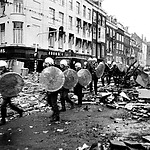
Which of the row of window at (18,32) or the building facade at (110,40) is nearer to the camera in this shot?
the row of window at (18,32)

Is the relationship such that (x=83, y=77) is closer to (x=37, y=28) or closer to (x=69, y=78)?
(x=69, y=78)

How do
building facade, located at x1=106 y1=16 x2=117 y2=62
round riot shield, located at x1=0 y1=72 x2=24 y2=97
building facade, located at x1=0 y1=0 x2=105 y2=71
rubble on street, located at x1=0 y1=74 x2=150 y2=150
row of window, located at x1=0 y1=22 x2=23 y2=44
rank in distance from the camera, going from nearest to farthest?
rubble on street, located at x1=0 y1=74 x2=150 y2=150
round riot shield, located at x1=0 y1=72 x2=24 y2=97
building facade, located at x1=0 y1=0 x2=105 y2=71
row of window, located at x1=0 y1=22 x2=23 y2=44
building facade, located at x1=106 y1=16 x2=117 y2=62

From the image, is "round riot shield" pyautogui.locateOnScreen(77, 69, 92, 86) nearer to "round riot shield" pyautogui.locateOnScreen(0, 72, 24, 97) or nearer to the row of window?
"round riot shield" pyautogui.locateOnScreen(0, 72, 24, 97)

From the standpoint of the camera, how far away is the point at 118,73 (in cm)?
1783

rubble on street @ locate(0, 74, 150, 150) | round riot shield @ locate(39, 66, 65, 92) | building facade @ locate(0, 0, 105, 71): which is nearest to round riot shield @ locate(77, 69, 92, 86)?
rubble on street @ locate(0, 74, 150, 150)

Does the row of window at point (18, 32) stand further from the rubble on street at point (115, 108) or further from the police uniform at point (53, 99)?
the police uniform at point (53, 99)

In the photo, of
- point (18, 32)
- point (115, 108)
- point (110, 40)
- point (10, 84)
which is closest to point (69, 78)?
point (10, 84)

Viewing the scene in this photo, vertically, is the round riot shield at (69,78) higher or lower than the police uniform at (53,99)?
higher

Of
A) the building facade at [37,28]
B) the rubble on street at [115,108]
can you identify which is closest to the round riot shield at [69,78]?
the rubble on street at [115,108]

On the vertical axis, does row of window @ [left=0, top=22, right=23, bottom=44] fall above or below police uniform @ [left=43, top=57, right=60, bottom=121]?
above

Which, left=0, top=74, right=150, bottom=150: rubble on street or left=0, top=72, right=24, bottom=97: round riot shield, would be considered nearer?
left=0, top=74, right=150, bottom=150: rubble on street

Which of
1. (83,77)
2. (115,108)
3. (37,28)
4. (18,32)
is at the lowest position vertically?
(115,108)

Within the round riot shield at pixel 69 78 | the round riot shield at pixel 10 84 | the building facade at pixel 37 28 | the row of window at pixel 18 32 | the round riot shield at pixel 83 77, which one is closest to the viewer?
the round riot shield at pixel 10 84

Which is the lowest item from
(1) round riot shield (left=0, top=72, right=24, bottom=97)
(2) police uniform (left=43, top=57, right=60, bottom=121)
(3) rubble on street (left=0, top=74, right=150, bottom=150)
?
(3) rubble on street (left=0, top=74, right=150, bottom=150)
